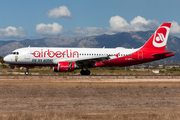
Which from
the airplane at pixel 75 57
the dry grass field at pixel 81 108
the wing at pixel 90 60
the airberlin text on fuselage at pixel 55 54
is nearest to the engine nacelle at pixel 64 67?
the airplane at pixel 75 57

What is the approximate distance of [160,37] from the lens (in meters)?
39.8

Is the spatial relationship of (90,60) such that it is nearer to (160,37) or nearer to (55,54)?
(55,54)

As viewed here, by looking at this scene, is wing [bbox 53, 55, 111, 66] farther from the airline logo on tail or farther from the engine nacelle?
the airline logo on tail

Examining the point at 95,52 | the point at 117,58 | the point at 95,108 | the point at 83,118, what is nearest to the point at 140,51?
the point at 117,58

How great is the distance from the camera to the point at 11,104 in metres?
14.2

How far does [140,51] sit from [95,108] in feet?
87.2

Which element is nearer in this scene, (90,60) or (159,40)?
(90,60)

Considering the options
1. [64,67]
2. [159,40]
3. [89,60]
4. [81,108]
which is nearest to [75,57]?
[89,60]

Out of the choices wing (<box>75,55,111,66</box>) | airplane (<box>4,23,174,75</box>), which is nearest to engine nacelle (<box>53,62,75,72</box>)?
airplane (<box>4,23,174,75</box>)

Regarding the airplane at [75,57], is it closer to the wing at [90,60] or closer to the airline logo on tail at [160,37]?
the wing at [90,60]

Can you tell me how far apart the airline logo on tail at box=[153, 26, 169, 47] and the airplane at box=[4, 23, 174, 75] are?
1711mm

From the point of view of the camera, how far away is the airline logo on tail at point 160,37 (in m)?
39.7

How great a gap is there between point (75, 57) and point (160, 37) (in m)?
13.9

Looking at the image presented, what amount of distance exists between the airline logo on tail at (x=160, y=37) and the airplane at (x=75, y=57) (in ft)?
5.61
